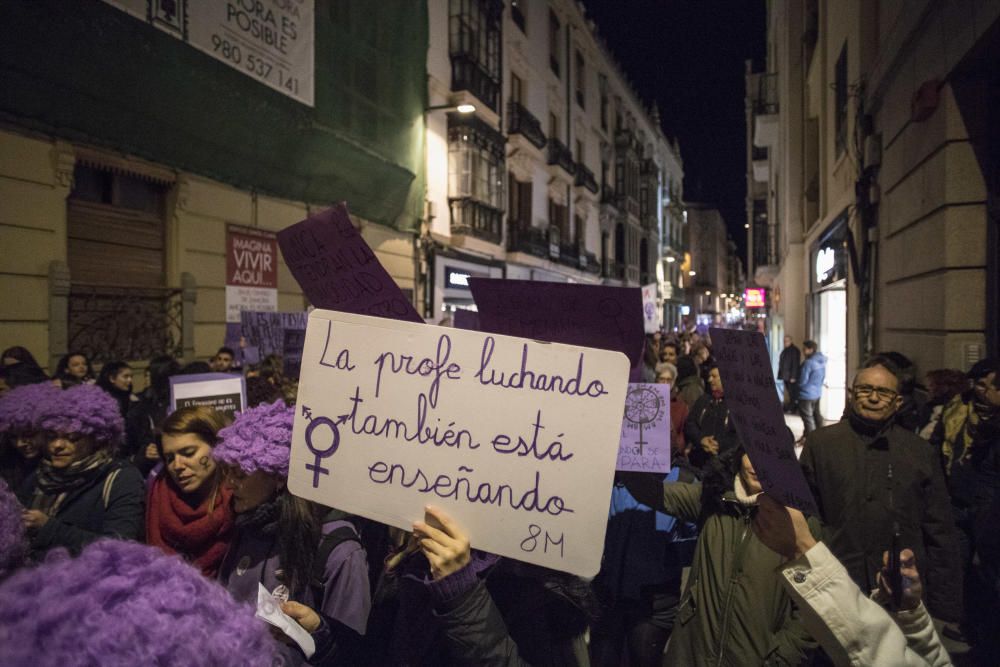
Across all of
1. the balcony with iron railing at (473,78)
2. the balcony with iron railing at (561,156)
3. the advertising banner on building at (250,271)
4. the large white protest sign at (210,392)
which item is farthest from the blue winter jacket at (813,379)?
the balcony with iron railing at (561,156)

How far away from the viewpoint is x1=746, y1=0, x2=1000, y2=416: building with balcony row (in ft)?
17.1

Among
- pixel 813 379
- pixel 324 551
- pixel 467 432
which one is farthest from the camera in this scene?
pixel 813 379

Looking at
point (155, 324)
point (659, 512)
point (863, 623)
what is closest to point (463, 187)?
point (155, 324)

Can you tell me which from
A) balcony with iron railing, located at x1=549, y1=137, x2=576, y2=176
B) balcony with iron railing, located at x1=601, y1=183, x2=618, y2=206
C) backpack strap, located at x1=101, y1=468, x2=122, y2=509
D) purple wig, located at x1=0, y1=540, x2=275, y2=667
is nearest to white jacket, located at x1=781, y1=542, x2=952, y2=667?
purple wig, located at x1=0, y1=540, x2=275, y2=667

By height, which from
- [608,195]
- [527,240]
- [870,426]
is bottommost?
[870,426]

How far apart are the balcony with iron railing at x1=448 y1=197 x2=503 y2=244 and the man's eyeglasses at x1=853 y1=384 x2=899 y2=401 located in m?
15.8

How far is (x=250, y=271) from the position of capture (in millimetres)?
11648

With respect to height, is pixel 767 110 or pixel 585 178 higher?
pixel 767 110

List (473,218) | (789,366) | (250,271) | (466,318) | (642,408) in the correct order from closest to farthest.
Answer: (642,408) → (466,318) → (250,271) → (789,366) → (473,218)

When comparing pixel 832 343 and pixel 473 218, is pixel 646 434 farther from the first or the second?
pixel 473 218

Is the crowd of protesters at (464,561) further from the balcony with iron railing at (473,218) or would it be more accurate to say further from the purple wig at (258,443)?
the balcony with iron railing at (473,218)

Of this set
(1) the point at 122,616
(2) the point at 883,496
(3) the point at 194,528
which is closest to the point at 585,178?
(2) the point at 883,496

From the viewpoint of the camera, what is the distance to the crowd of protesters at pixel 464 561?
0.97 metres

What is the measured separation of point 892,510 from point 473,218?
1686 cm
